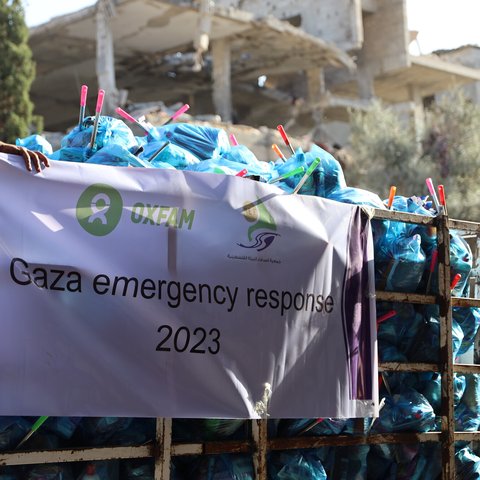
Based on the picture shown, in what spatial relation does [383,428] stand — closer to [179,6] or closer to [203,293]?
[203,293]

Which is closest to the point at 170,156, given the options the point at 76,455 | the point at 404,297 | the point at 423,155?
the point at 404,297

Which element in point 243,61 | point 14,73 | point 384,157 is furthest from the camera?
point 243,61

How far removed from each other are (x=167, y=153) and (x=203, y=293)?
85 centimetres

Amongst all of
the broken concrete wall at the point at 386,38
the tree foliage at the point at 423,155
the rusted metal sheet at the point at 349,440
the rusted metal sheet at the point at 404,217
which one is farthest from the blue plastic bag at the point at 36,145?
the broken concrete wall at the point at 386,38

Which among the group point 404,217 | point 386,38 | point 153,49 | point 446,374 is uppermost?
point 386,38

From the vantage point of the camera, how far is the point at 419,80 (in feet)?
85.6

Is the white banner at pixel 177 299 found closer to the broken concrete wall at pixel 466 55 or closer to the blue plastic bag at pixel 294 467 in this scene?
the blue plastic bag at pixel 294 467

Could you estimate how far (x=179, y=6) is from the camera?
16.2 m

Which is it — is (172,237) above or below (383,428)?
above

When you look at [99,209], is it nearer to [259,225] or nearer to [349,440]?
[259,225]

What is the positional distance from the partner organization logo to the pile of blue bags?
198 mm

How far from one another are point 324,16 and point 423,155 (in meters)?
5.70

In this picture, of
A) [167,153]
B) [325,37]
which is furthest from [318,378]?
[325,37]

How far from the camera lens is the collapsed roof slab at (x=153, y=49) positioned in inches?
661
